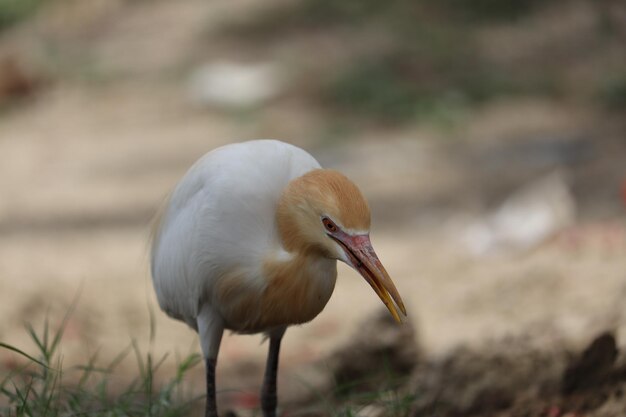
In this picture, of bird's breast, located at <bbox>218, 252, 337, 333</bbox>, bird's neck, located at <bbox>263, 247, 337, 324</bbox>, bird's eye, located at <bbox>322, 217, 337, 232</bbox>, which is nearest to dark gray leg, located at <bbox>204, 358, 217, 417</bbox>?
bird's breast, located at <bbox>218, 252, 337, 333</bbox>

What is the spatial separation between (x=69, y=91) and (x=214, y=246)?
9550 millimetres

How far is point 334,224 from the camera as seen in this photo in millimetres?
2926

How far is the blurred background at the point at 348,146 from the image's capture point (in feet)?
20.0

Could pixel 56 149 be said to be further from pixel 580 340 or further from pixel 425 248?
pixel 580 340

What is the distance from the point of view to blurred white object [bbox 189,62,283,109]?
441 inches

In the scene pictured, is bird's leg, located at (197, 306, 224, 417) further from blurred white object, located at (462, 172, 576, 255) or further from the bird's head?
blurred white object, located at (462, 172, 576, 255)

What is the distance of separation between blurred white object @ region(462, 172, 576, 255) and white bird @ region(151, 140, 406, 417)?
12.8 ft

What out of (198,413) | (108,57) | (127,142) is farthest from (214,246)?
(108,57)

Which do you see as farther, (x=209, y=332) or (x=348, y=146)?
(x=348, y=146)

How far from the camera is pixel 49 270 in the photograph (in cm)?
734

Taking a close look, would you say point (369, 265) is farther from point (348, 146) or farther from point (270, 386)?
point (348, 146)

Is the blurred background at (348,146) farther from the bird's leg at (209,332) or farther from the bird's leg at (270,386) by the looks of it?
the bird's leg at (209,332)

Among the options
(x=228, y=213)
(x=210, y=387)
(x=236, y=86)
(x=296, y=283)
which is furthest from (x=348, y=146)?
(x=296, y=283)

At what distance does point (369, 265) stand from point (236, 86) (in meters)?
8.71
